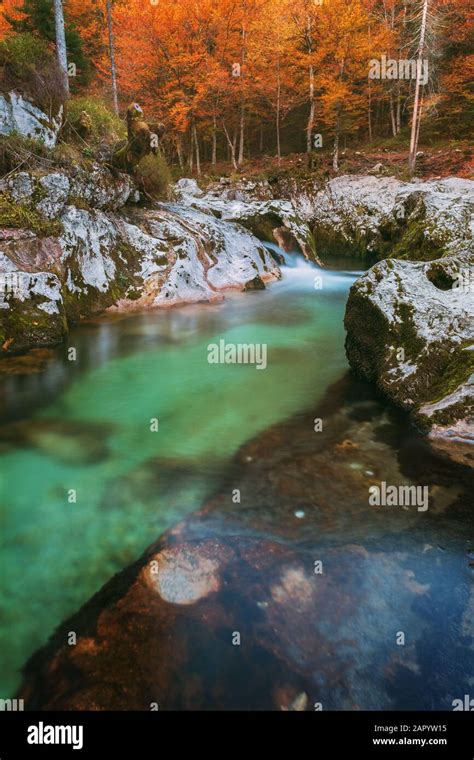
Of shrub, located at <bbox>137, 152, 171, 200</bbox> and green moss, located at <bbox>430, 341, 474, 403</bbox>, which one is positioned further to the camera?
shrub, located at <bbox>137, 152, 171, 200</bbox>

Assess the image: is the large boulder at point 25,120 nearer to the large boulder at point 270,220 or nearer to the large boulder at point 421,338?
the large boulder at point 270,220

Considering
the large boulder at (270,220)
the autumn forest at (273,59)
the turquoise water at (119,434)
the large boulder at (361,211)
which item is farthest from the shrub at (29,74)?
the autumn forest at (273,59)

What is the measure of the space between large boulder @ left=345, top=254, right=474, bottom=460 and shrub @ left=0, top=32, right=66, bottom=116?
909 centimetres

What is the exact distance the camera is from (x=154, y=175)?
13.3 m

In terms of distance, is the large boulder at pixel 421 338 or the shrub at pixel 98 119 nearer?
the large boulder at pixel 421 338

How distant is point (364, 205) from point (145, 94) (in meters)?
18.7

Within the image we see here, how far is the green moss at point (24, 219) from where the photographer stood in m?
8.91

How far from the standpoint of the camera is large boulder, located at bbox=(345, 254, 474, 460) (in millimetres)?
5281

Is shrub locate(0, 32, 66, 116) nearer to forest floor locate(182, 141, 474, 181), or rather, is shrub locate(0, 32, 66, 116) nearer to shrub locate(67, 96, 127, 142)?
shrub locate(67, 96, 127, 142)

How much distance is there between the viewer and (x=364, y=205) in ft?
68.1

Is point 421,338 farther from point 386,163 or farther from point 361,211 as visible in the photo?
point 386,163

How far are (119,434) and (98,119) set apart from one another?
1078cm

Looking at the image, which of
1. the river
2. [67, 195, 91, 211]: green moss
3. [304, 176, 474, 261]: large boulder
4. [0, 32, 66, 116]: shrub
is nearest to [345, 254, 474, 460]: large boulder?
the river

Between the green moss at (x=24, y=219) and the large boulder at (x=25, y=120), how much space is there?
1.82 m
